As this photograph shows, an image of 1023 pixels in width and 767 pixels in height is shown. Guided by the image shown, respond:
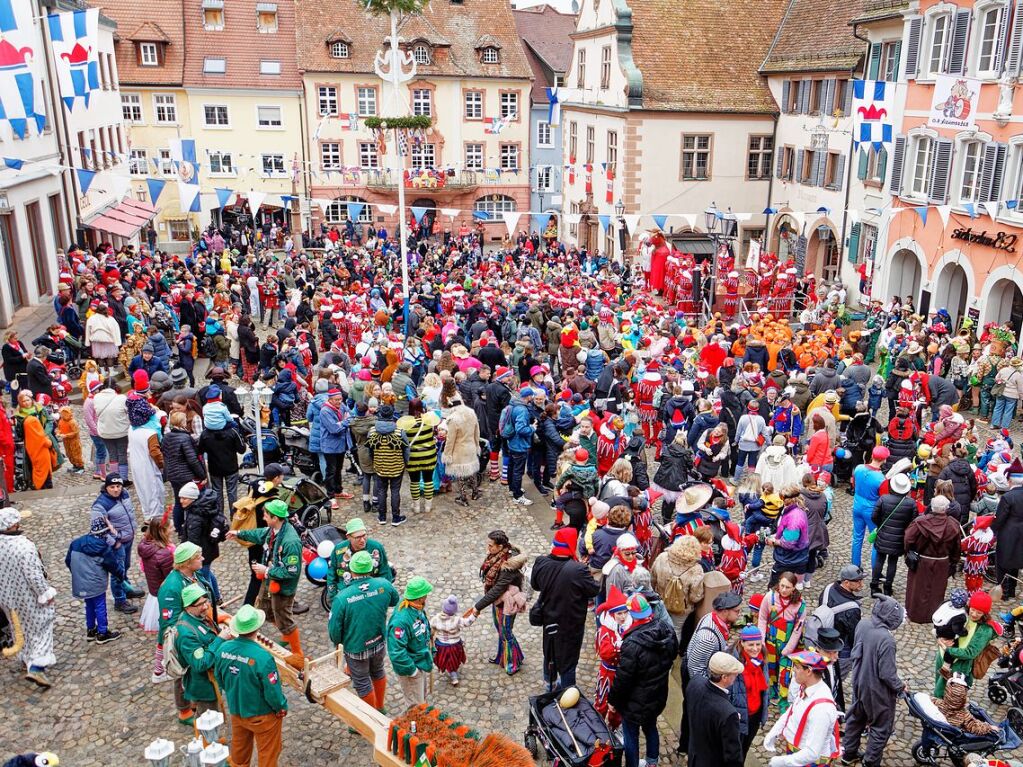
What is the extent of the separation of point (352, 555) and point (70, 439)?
25.5 feet

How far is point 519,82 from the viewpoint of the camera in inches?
1677

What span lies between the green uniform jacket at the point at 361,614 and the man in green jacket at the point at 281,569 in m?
1.05

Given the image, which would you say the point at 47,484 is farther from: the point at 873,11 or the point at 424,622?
the point at 873,11

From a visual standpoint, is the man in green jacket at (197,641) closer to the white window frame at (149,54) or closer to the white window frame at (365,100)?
the white window frame at (365,100)

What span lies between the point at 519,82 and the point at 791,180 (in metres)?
17.5

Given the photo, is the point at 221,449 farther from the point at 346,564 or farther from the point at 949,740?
the point at 949,740

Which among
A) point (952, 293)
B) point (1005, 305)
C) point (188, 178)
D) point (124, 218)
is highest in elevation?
point (188, 178)

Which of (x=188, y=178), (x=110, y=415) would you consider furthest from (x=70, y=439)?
(x=188, y=178)

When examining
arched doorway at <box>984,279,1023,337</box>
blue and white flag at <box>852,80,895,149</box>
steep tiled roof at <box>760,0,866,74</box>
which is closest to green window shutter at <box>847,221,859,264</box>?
blue and white flag at <box>852,80,895,149</box>

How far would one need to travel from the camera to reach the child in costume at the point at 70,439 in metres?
12.9

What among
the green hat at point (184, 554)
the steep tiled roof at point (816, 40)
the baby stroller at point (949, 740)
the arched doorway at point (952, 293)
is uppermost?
the steep tiled roof at point (816, 40)

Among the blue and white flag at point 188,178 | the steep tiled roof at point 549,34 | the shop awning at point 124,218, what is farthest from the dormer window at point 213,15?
the blue and white flag at point 188,178

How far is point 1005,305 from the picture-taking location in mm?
20203

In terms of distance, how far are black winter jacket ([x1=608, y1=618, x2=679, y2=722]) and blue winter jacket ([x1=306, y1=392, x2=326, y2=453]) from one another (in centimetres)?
645
